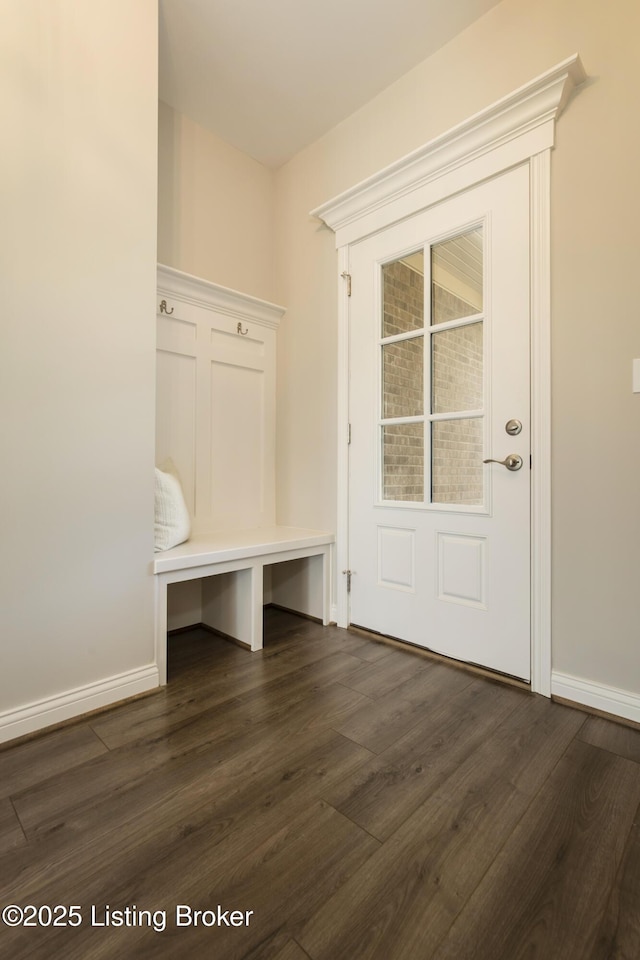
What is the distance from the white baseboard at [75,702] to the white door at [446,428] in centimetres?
112

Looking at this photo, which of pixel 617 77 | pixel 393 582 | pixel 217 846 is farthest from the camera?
pixel 393 582

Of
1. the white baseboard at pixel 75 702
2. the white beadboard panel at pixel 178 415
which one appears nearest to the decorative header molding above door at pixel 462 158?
the white beadboard panel at pixel 178 415

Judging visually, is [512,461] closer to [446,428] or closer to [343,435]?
[446,428]

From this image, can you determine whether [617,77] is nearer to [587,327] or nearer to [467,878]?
[587,327]

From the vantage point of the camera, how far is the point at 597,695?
1585 millimetres

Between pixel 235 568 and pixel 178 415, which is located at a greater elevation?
pixel 178 415

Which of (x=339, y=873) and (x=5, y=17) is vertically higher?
(x=5, y=17)

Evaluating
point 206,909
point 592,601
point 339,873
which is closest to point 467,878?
point 339,873

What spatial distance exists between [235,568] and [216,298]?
1.52m

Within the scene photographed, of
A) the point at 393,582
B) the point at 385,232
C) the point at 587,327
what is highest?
the point at 385,232

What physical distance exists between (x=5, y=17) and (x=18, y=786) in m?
2.35

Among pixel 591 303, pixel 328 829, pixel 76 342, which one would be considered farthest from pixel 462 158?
pixel 328 829

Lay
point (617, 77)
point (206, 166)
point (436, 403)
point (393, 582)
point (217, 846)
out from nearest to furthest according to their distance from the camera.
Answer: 1. point (217, 846)
2. point (617, 77)
3. point (436, 403)
4. point (393, 582)
5. point (206, 166)

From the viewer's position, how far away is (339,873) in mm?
948
